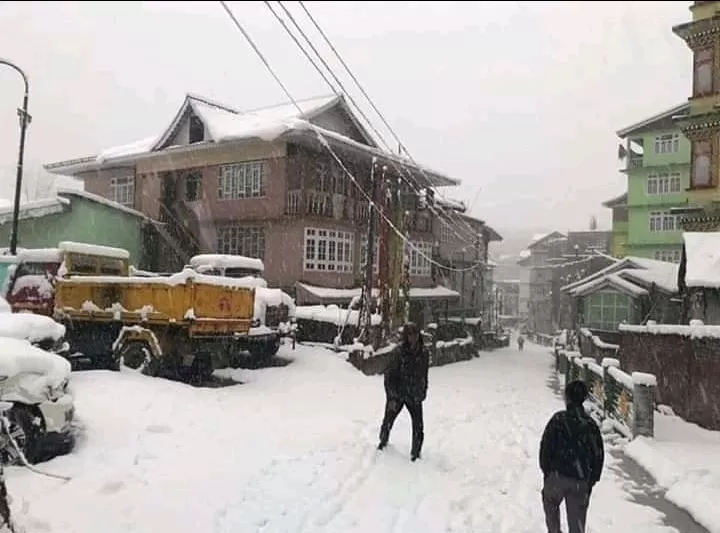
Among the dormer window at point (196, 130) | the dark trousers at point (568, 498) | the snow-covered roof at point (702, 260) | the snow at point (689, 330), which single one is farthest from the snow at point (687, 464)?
the dormer window at point (196, 130)

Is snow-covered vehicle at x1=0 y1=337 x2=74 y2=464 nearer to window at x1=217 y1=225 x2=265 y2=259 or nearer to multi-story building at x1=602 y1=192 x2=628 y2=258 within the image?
window at x1=217 y1=225 x2=265 y2=259

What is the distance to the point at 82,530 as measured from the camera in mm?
4805

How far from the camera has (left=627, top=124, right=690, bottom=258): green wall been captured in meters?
34.2

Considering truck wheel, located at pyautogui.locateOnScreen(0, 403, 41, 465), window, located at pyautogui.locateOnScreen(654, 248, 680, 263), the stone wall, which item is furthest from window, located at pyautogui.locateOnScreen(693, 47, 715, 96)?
truck wheel, located at pyautogui.locateOnScreen(0, 403, 41, 465)

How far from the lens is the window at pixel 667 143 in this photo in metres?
34.4

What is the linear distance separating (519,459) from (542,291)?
1812 inches

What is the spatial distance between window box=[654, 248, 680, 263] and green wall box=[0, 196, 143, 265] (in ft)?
89.7

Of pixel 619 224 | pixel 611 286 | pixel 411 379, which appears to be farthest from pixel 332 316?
pixel 619 224

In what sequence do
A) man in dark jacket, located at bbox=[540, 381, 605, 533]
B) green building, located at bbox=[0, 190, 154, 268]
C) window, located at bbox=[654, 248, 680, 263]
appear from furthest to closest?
window, located at bbox=[654, 248, 680, 263] < green building, located at bbox=[0, 190, 154, 268] < man in dark jacket, located at bbox=[540, 381, 605, 533]

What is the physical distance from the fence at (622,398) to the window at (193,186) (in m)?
17.0

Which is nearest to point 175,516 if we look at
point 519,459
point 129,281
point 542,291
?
point 519,459

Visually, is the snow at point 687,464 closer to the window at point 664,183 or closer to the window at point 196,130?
the window at point 196,130

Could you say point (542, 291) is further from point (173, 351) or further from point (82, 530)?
point (82, 530)

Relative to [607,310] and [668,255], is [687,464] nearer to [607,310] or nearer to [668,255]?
[607,310]
